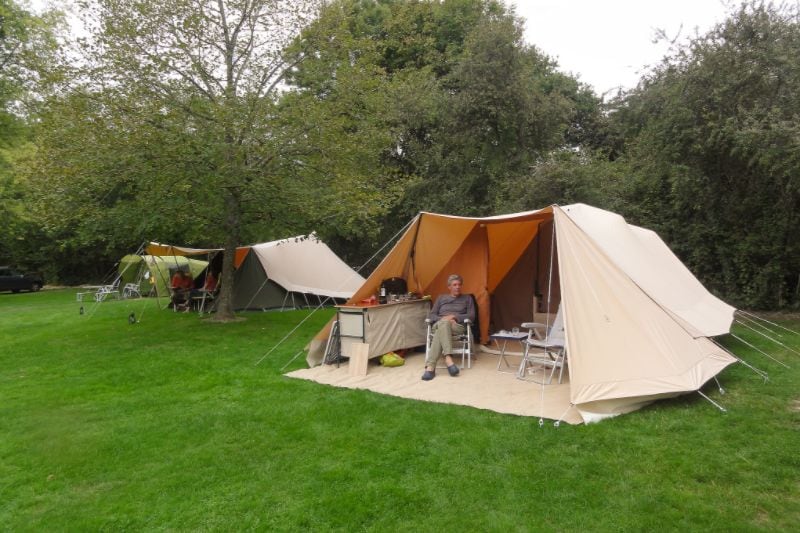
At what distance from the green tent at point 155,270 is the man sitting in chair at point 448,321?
934 cm

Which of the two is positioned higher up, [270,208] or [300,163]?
[300,163]

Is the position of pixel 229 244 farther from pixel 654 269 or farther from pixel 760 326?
pixel 760 326

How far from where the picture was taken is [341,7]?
966 centimetres

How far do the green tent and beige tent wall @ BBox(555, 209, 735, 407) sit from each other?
11.3m

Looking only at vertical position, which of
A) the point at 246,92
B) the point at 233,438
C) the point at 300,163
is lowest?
the point at 233,438

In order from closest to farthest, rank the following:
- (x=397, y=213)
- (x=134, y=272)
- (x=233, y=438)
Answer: (x=233, y=438) → (x=397, y=213) → (x=134, y=272)

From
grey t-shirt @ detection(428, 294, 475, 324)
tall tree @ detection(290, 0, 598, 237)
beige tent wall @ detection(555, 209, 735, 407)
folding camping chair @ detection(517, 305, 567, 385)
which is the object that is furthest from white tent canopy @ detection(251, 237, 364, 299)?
beige tent wall @ detection(555, 209, 735, 407)

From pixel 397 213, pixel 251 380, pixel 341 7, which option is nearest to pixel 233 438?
pixel 251 380

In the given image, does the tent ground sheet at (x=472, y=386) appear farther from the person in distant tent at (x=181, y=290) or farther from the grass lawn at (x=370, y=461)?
the person in distant tent at (x=181, y=290)

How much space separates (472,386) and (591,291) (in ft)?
4.72

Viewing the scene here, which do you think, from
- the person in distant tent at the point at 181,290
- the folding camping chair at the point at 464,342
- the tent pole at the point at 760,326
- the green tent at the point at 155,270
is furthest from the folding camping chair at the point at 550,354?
the green tent at the point at 155,270

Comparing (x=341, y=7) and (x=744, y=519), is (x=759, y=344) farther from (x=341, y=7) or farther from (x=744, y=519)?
(x=341, y=7)

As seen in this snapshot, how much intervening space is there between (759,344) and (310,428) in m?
5.99

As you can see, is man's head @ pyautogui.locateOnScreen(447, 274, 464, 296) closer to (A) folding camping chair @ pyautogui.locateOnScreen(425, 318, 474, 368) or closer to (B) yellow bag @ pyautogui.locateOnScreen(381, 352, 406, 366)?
(A) folding camping chair @ pyautogui.locateOnScreen(425, 318, 474, 368)
